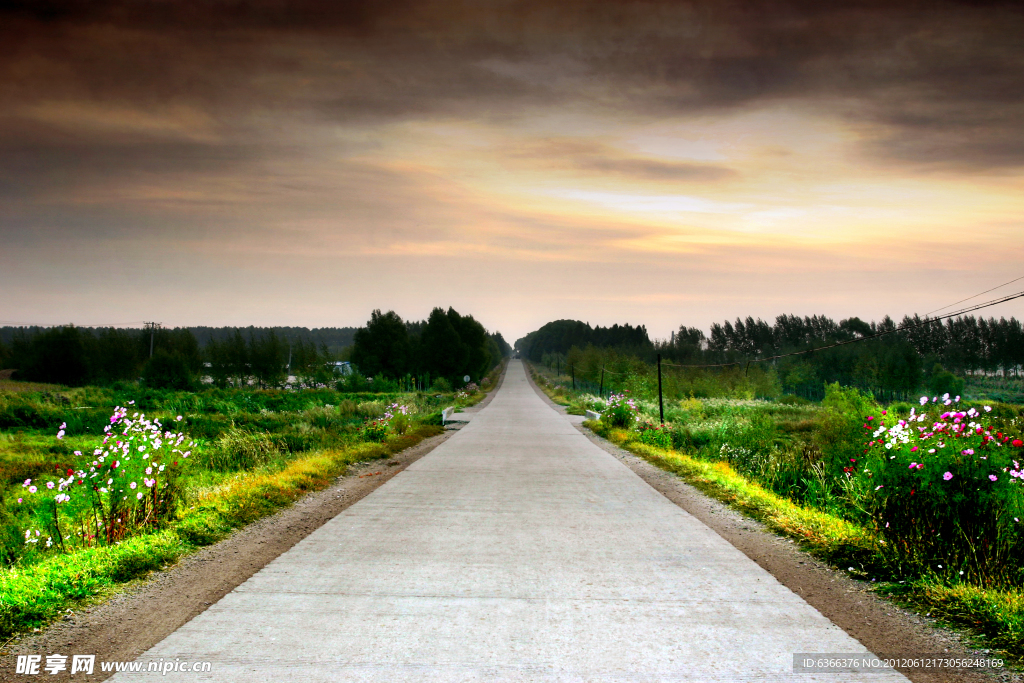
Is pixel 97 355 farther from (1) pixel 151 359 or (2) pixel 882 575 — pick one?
(2) pixel 882 575

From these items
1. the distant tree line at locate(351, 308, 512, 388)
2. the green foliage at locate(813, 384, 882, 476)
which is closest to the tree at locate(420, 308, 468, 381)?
the distant tree line at locate(351, 308, 512, 388)

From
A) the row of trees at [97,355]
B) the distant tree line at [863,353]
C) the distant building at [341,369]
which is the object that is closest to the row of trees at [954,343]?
the distant tree line at [863,353]

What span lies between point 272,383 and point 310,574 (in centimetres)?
7184

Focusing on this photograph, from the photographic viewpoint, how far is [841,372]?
3784 inches

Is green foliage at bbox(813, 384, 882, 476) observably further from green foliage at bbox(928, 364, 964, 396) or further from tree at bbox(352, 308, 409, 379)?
green foliage at bbox(928, 364, 964, 396)

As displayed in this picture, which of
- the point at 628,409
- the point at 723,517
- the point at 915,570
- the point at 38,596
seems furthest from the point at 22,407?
the point at 915,570

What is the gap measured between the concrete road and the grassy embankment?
1125 millimetres

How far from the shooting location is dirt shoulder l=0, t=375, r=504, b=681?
3.97m

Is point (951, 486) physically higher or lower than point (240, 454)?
higher

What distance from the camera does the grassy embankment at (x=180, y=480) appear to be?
4.95 meters

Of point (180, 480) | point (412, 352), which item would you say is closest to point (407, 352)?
point (412, 352)

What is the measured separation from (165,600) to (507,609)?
2.67 meters

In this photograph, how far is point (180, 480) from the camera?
7.80 metres

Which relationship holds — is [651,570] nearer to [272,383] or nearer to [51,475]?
[51,475]
